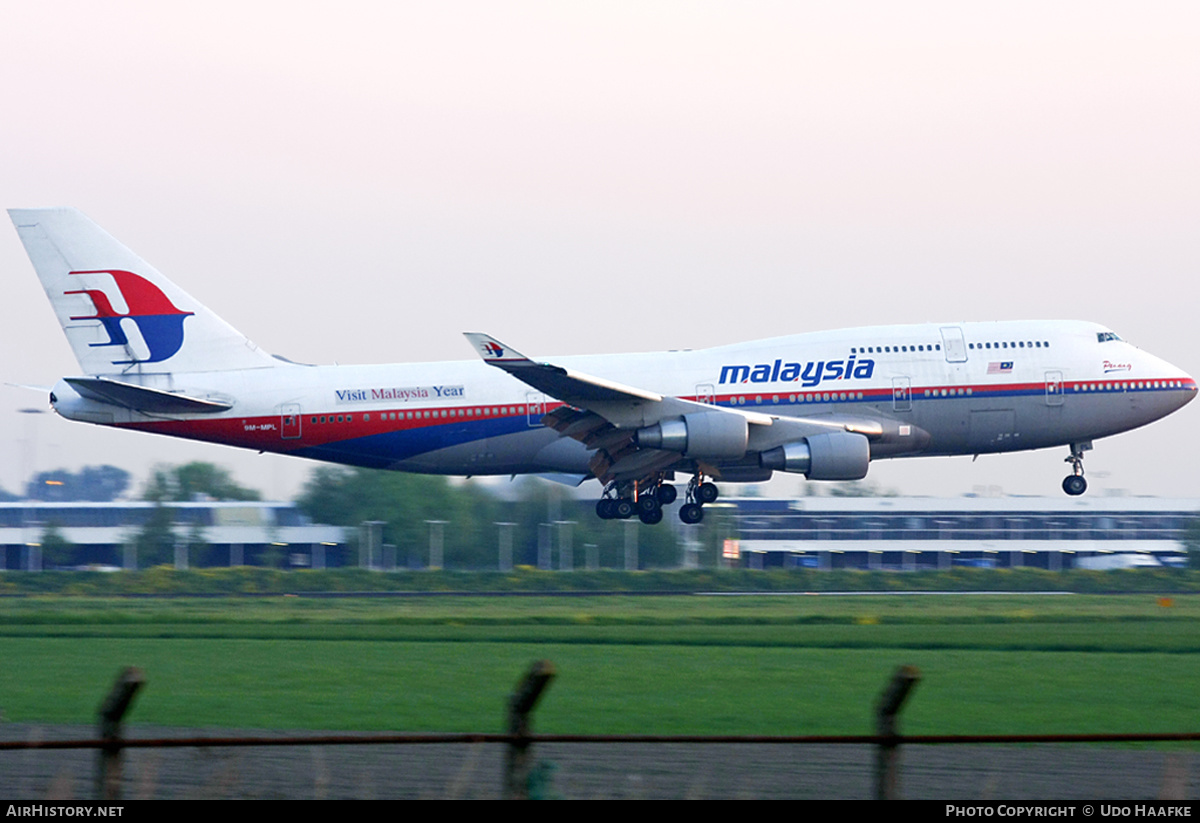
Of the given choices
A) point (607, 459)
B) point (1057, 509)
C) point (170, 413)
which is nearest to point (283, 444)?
point (170, 413)

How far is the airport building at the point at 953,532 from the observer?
76000 mm

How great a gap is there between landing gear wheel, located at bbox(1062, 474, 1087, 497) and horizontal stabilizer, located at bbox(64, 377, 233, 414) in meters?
23.8

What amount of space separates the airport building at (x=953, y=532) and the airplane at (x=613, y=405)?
35038mm

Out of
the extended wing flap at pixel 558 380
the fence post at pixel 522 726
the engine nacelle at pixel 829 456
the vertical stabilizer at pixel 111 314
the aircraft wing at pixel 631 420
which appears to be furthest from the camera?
the vertical stabilizer at pixel 111 314

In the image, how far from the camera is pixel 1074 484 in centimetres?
3912

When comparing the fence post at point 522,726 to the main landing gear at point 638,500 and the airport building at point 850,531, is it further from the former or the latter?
the airport building at point 850,531

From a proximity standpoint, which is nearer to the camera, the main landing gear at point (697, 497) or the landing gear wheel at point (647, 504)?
Result: the main landing gear at point (697, 497)

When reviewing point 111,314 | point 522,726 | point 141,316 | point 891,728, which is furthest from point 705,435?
point 522,726

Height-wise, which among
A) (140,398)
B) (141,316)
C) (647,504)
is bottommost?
(647,504)

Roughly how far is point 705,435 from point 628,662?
1092cm

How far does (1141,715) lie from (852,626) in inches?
Result: 561

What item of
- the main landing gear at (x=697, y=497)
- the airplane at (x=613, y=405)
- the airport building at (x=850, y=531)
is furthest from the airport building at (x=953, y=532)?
the airplane at (x=613, y=405)

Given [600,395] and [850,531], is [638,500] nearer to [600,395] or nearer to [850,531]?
[600,395]
